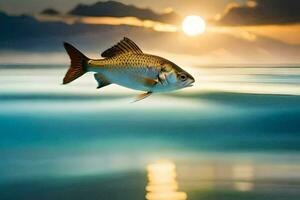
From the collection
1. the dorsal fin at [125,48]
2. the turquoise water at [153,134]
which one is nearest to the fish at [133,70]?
the dorsal fin at [125,48]

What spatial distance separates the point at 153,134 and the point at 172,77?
1.62 feet

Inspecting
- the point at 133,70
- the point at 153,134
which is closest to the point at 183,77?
the point at 133,70

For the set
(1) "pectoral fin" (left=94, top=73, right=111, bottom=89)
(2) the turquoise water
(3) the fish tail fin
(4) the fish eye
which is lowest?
(2) the turquoise water

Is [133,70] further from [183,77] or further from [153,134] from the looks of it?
[153,134]

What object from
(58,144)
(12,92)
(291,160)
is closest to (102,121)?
(58,144)

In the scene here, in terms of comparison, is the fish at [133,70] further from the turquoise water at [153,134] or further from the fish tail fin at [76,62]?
the turquoise water at [153,134]

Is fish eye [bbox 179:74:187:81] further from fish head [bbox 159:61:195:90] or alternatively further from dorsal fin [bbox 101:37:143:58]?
dorsal fin [bbox 101:37:143:58]

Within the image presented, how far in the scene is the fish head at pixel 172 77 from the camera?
1.89 metres

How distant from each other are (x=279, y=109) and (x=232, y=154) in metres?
0.28

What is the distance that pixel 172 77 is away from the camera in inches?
74.5

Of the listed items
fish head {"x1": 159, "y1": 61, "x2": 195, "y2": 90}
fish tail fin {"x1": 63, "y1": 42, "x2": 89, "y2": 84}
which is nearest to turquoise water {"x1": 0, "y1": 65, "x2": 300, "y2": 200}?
fish tail fin {"x1": 63, "y1": 42, "x2": 89, "y2": 84}

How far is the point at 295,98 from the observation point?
7.97 feet

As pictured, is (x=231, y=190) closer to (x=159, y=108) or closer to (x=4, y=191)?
(x=159, y=108)

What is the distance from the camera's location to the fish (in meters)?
1.90
